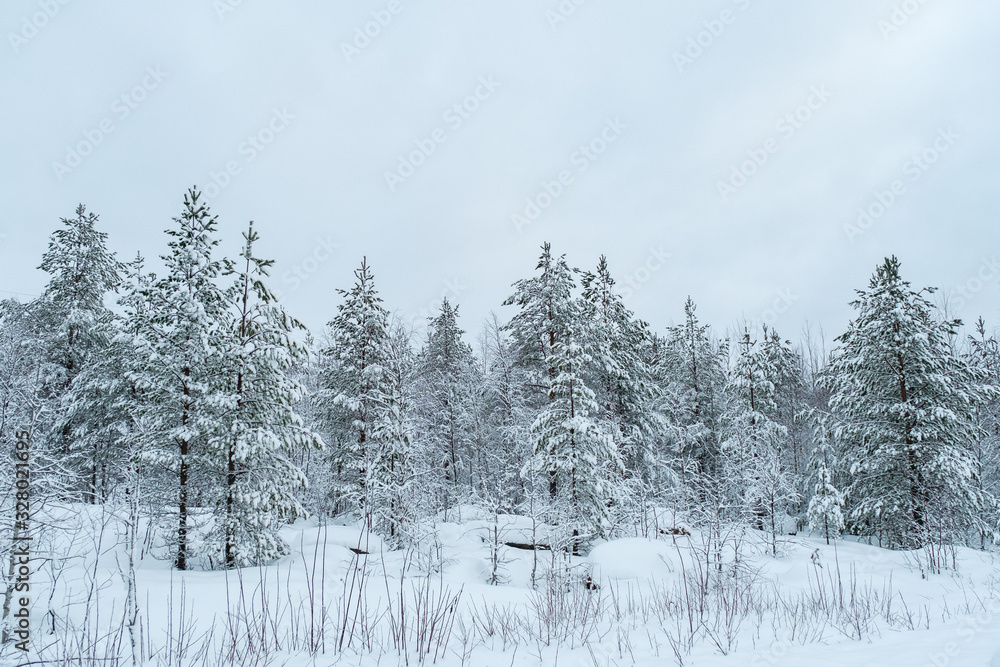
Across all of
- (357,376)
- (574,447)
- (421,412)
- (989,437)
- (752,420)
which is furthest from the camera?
(421,412)

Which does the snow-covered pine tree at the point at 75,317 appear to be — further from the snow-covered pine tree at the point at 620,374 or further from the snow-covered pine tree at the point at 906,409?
the snow-covered pine tree at the point at 906,409

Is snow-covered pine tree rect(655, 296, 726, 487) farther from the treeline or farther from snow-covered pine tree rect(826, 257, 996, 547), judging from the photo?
snow-covered pine tree rect(826, 257, 996, 547)

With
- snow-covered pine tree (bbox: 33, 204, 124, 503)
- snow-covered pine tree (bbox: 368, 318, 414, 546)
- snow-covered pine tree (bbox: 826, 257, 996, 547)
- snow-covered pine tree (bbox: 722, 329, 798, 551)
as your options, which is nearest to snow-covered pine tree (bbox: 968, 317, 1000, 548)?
snow-covered pine tree (bbox: 826, 257, 996, 547)

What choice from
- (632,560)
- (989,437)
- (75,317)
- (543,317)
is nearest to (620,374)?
(543,317)

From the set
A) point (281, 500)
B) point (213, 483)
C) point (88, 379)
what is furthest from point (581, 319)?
point (88, 379)

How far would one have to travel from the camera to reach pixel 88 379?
19547 mm

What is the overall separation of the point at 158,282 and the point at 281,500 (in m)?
6.79

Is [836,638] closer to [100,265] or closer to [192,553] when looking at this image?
[192,553]

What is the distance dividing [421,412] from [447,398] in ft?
5.19

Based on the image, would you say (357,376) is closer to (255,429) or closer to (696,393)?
(255,429)

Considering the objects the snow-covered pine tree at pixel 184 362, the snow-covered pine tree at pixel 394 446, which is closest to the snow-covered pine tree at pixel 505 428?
the snow-covered pine tree at pixel 394 446

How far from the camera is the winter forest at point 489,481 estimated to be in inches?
260

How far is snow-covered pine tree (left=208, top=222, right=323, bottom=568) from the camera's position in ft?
44.1

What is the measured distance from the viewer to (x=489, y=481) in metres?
28.2
